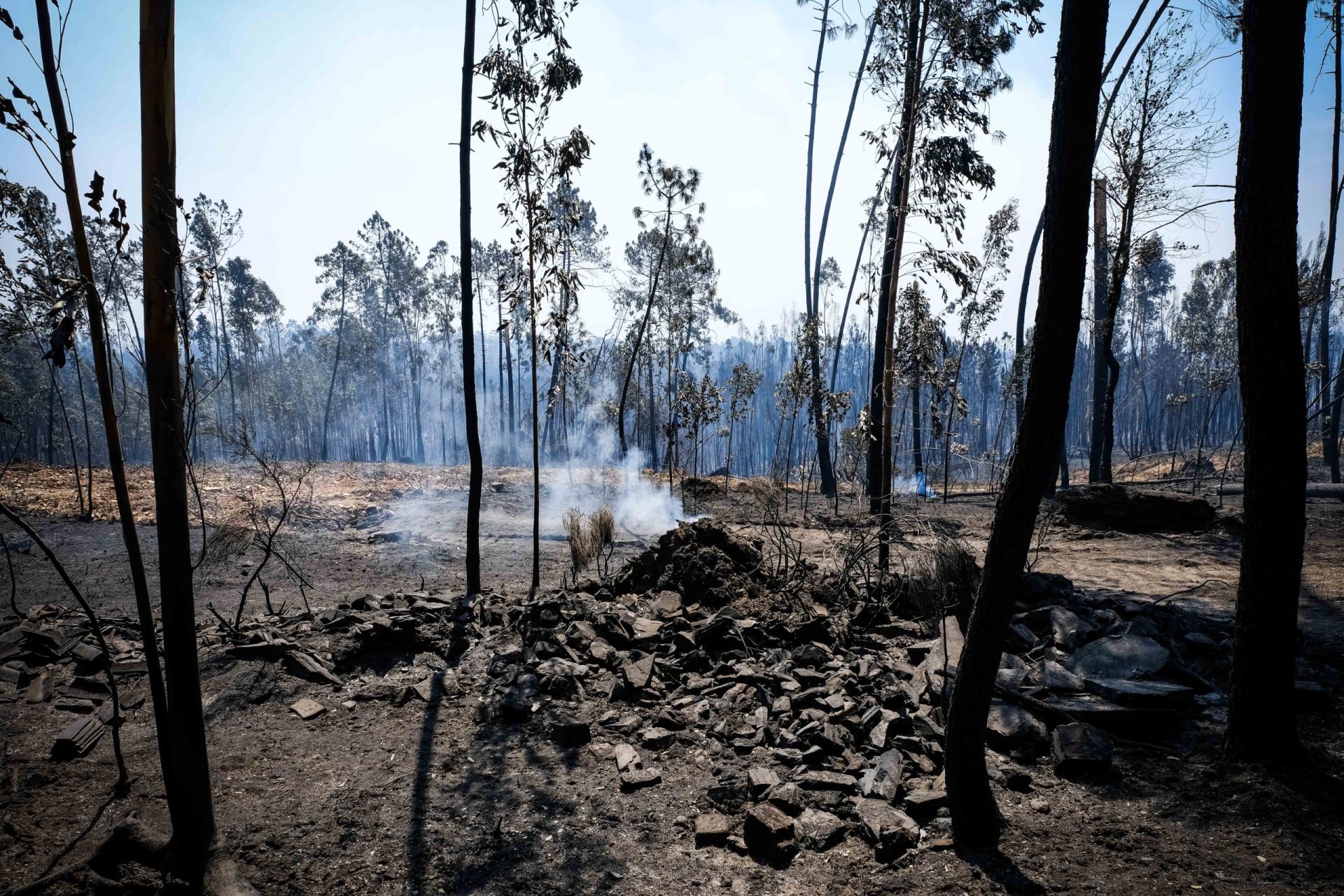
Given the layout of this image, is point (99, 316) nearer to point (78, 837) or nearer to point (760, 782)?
point (78, 837)

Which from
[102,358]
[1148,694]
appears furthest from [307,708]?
[1148,694]

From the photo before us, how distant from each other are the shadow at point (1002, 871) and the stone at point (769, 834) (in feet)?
2.89

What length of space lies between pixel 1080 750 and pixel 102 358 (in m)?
5.76

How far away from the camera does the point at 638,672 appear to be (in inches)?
221

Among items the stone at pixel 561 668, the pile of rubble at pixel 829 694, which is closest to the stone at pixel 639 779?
the pile of rubble at pixel 829 694

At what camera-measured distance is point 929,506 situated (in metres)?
16.7

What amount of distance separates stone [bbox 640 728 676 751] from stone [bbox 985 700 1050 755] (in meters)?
2.23

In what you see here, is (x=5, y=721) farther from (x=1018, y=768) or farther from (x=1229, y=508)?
(x=1229, y=508)

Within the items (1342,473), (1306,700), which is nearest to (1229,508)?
(1306,700)

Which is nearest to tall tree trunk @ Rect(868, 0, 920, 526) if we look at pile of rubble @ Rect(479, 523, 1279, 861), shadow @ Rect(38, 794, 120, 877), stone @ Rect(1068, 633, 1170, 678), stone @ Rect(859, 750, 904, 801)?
pile of rubble @ Rect(479, 523, 1279, 861)

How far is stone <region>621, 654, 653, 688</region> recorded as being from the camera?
5.48 meters

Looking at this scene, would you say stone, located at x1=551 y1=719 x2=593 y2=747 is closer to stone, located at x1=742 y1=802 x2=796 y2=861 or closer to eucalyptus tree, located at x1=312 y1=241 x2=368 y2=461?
stone, located at x1=742 y1=802 x2=796 y2=861

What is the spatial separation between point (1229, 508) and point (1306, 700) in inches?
423

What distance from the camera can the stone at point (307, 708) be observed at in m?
5.09
